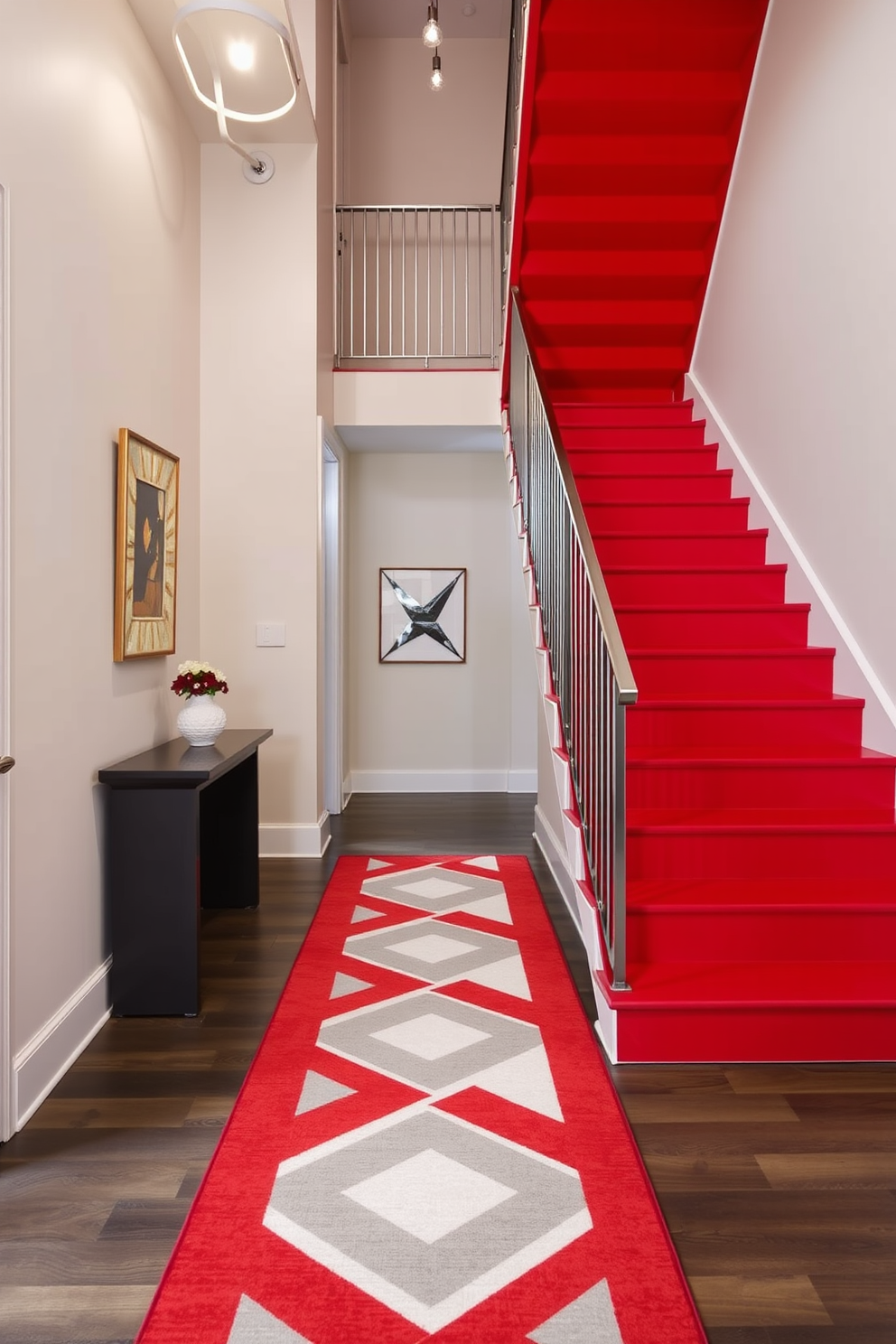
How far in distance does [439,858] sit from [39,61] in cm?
356

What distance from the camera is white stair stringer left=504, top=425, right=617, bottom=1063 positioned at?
101 inches

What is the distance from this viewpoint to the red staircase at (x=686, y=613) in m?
2.52

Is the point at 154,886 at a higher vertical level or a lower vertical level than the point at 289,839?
higher

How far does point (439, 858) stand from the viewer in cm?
467

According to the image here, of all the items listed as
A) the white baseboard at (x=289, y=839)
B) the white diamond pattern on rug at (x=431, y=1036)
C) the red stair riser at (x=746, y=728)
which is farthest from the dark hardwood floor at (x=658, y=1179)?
the white baseboard at (x=289, y=839)

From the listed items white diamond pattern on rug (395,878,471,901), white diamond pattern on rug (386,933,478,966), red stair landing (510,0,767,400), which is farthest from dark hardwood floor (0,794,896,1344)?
red stair landing (510,0,767,400)

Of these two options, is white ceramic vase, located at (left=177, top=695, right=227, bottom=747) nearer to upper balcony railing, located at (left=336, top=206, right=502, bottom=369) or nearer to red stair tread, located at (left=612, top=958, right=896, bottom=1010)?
red stair tread, located at (left=612, top=958, right=896, bottom=1010)

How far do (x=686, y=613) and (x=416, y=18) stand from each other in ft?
17.3

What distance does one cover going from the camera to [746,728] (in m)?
3.17

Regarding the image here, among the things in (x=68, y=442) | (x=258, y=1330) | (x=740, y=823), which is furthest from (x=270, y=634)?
(x=258, y=1330)

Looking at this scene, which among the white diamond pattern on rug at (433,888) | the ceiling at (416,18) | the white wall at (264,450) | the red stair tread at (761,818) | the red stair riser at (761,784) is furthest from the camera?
the ceiling at (416,18)

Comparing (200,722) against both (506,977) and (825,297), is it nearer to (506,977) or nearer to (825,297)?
(506,977)

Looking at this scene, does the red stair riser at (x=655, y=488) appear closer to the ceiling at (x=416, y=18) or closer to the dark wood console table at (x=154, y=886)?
the dark wood console table at (x=154, y=886)

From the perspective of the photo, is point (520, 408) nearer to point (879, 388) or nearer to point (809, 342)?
point (809, 342)
